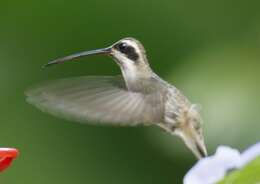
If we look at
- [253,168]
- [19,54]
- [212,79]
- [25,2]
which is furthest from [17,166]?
[253,168]

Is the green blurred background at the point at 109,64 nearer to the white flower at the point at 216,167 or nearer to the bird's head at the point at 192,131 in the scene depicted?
the bird's head at the point at 192,131

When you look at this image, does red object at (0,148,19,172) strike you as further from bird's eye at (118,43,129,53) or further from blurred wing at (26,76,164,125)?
bird's eye at (118,43,129,53)

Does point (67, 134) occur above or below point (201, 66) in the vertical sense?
below

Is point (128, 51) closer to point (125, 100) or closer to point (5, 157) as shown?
point (125, 100)

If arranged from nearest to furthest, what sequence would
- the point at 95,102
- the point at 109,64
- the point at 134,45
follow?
the point at 95,102
the point at 134,45
the point at 109,64

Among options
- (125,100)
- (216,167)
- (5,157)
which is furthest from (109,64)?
(216,167)

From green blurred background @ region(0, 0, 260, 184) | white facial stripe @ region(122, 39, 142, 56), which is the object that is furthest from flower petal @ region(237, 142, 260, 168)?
green blurred background @ region(0, 0, 260, 184)

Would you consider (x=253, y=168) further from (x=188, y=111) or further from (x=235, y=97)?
(x=235, y=97)
